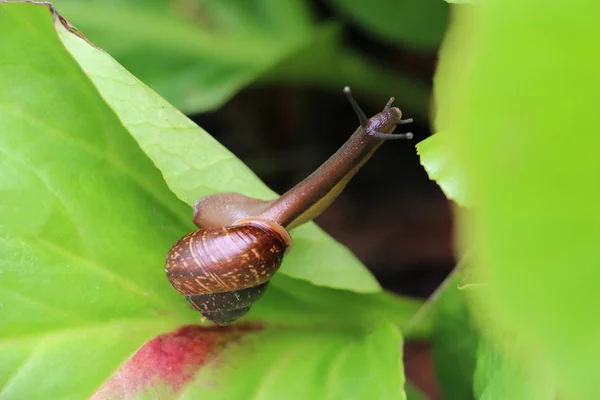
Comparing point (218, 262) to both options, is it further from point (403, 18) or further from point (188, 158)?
point (403, 18)

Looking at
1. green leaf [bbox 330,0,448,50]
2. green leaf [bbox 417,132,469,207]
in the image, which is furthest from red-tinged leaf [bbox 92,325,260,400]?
green leaf [bbox 330,0,448,50]

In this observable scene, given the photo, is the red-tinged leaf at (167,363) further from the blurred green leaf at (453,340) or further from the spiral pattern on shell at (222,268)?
the blurred green leaf at (453,340)

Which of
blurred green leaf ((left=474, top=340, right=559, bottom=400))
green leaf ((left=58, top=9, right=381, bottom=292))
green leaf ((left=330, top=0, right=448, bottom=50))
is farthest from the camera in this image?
green leaf ((left=330, top=0, right=448, bottom=50))

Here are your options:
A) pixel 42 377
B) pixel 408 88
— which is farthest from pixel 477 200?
pixel 408 88

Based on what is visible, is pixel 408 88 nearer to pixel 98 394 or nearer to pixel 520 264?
pixel 98 394

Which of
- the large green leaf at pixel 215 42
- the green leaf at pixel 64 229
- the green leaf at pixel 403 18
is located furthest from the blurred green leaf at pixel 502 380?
the large green leaf at pixel 215 42

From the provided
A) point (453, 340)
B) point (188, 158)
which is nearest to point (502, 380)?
point (453, 340)

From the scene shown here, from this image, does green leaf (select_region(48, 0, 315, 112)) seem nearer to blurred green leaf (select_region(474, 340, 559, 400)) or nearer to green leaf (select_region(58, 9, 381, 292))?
green leaf (select_region(58, 9, 381, 292))
